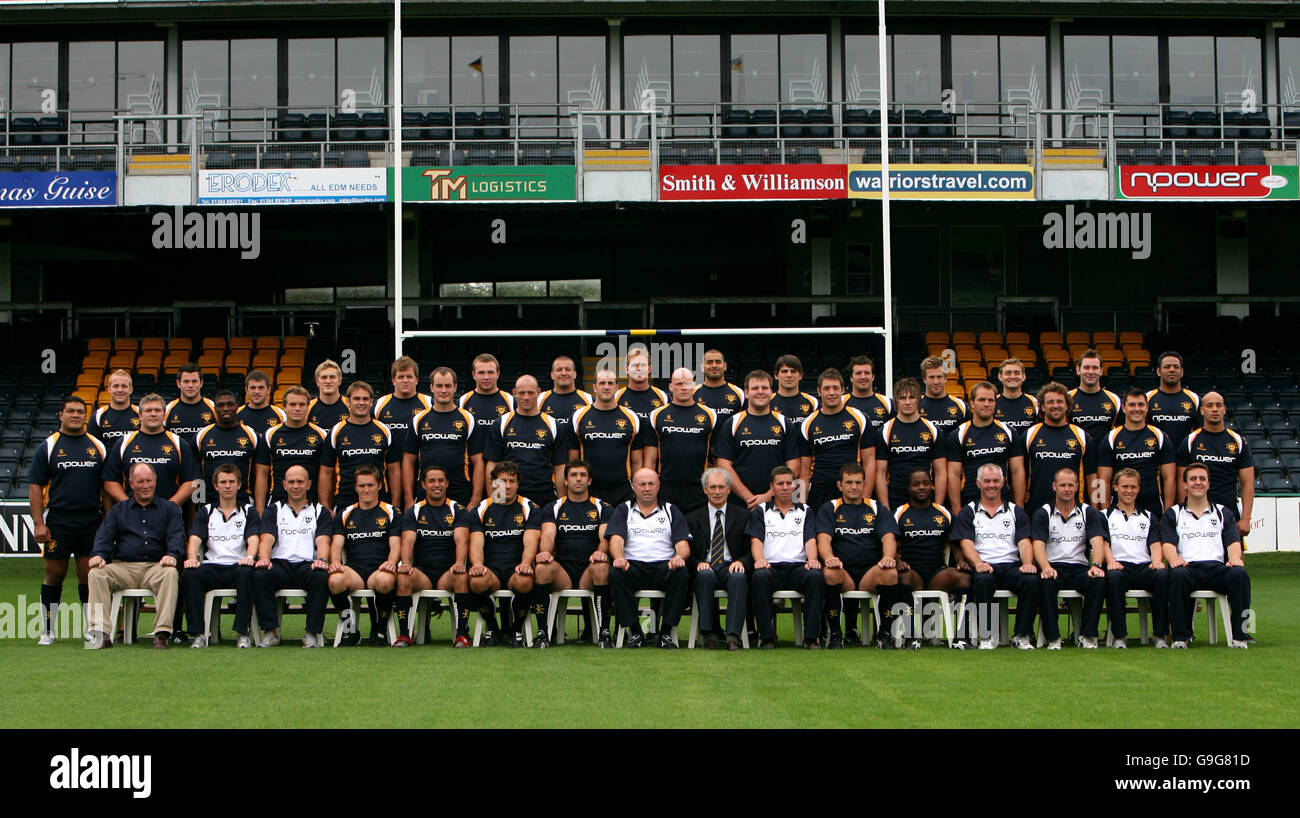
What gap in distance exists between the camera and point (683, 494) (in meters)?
11.0

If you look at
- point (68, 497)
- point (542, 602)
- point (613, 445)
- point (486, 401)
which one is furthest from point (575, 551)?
point (68, 497)

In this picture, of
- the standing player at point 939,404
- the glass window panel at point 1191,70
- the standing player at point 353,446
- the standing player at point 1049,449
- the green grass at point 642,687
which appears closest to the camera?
the green grass at point 642,687

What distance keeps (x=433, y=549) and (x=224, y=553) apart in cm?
146

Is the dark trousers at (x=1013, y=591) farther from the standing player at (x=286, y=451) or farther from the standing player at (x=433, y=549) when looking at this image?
the standing player at (x=286, y=451)

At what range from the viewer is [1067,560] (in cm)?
1034

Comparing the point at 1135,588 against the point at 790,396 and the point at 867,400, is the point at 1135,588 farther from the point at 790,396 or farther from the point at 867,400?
the point at 790,396

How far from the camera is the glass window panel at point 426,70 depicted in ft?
79.1

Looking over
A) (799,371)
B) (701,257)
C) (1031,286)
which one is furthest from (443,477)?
(1031,286)

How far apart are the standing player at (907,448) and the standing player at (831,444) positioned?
107 mm

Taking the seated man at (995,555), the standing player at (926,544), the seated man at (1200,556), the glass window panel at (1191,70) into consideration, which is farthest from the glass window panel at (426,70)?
the seated man at (1200,556)

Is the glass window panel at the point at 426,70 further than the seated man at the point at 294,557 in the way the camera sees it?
Yes

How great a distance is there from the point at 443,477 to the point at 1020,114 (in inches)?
642

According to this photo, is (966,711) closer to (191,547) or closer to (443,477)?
(443,477)

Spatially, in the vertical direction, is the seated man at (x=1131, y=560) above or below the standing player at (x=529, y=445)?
below
